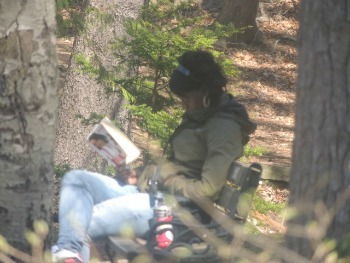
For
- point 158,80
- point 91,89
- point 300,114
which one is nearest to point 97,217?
point 300,114

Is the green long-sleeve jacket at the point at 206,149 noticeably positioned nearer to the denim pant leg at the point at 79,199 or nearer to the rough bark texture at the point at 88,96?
the denim pant leg at the point at 79,199

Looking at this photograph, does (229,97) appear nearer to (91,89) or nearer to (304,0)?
(304,0)

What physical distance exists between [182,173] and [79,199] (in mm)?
679

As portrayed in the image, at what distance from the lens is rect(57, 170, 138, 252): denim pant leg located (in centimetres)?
566

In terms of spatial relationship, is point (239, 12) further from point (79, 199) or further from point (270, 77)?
point (79, 199)

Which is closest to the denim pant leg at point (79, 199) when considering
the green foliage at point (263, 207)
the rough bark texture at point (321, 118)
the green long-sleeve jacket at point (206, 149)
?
the green long-sleeve jacket at point (206, 149)

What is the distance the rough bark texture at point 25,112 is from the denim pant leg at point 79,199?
80 cm

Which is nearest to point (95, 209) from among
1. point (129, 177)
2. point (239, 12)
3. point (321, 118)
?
point (129, 177)

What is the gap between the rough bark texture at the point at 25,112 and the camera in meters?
4.45

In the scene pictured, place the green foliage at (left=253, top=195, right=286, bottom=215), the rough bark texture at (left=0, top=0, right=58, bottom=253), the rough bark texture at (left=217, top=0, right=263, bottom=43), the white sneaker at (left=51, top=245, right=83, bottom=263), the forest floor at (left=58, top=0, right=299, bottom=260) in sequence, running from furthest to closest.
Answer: the rough bark texture at (left=217, top=0, right=263, bottom=43), the forest floor at (left=58, top=0, right=299, bottom=260), the green foliage at (left=253, top=195, right=286, bottom=215), the white sneaker at (left=51, top=245, right=83, bottom=263), the rough bark texture at (left=0, top=0, right=58, bottom=253)

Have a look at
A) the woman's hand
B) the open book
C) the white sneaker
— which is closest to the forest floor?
the woman's hand

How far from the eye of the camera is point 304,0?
4.09 m

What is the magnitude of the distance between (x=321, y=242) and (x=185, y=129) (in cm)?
231

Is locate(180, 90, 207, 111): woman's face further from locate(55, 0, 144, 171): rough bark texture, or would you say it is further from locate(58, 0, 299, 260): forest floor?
locate(58, 0, 299, 260): forest floor
